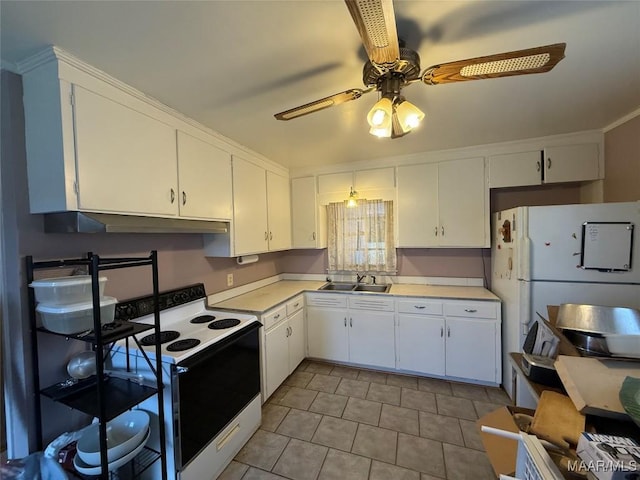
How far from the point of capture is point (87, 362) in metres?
1.36

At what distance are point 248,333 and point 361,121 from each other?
6.06 ft

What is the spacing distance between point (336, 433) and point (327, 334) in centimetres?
106

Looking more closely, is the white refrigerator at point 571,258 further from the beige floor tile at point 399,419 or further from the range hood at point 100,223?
the range hood at point 100,223

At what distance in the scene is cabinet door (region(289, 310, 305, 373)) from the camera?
2.72 m

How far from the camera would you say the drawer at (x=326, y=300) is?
9.56 ft

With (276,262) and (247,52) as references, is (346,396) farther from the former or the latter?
(247,52)

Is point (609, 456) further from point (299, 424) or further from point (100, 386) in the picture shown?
point (299, 424)

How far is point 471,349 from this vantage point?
2518mm

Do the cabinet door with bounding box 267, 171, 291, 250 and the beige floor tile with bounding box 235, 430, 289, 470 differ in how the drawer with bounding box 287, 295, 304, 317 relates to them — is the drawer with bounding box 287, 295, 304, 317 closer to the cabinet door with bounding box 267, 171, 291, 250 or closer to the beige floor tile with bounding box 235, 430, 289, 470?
the cabinet door with bounding box 267, 171, 291, 250

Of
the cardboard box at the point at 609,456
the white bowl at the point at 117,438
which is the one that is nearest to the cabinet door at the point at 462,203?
the cardboard box at the point at 609,456

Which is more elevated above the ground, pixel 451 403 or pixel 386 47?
pixel 386 47

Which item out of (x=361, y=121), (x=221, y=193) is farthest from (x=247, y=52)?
(x=221, y=193)

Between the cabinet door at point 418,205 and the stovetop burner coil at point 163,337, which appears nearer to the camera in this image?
the stovetop burner coil at point 163,337

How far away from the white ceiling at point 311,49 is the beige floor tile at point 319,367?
2.52 m
